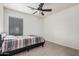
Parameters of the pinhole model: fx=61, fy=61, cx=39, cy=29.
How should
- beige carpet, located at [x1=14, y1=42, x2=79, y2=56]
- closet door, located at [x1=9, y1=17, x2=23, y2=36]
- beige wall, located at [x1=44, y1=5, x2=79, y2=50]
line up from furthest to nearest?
beige wall, located at [x1=44, y1=5, x2=79, y2=50] < beige carpet, located at [x1=14, y1=42, x2=79, y2=56] < closet door, located at [x1=9, y1=17, x2=23, y2=36]

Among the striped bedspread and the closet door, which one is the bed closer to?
the striped bedspread

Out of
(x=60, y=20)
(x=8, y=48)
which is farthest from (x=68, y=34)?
(x=8, y=48)

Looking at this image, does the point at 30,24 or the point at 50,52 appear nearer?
the point at 30,24

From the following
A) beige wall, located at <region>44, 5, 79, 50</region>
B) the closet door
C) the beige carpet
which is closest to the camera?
the closet door

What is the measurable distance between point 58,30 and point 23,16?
2.06 m

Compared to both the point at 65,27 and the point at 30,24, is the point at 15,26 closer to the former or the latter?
the point at 30,24

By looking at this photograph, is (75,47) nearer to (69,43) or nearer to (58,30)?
(69,43)

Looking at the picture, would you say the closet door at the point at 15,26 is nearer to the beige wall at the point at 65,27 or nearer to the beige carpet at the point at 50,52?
the beige carpet at the point at 50,52

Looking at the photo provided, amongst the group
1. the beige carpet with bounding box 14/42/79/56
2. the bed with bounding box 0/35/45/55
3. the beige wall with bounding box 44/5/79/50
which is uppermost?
the beige wall with bounding box 44/5/79/50

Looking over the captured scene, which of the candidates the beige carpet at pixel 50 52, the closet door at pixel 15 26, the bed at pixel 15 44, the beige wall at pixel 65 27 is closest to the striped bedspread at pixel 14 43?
the bed at pixel 15 44

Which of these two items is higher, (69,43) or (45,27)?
(45,27)

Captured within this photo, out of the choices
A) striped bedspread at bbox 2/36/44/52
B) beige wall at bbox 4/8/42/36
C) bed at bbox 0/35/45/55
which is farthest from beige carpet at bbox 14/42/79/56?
beige wall at bbox 4/8/42/36

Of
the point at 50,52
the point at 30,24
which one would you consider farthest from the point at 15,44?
the point at 50,52

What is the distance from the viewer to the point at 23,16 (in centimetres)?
206
